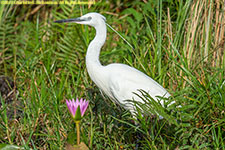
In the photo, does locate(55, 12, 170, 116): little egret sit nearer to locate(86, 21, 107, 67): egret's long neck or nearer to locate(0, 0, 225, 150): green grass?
locate(86, 21, 107, 67): egret's long neck

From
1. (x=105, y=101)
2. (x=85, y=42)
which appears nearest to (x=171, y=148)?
(x=105, y=101)

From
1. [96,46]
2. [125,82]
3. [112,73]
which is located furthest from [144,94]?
[96,46]

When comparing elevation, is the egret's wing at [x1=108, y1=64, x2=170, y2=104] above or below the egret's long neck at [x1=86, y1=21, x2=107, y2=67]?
below

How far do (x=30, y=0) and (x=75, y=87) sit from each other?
2.33 meters

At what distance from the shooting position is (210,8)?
2676 mm

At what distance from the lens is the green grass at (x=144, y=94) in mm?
1979

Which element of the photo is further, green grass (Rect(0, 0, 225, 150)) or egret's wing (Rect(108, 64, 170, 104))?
egret's wing (Rect(108, 64, 170, 104))

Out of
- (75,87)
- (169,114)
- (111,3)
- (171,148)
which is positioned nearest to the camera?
(169,114)

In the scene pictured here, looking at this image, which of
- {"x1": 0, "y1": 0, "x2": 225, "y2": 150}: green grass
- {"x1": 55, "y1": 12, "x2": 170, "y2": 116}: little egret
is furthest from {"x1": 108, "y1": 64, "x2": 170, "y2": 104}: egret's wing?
{"x1": 0, "y1": 0, "x2": 225, "y2": 150}: green grass

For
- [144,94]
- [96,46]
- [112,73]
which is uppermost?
[96,46]

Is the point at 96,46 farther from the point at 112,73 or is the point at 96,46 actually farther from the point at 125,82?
the point at 125,82

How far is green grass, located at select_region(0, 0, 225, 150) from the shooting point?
1979 millimetres

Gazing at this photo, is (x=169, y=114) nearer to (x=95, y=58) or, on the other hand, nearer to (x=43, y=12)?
(x=95, y=58)

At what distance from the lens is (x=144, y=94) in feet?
8.00
